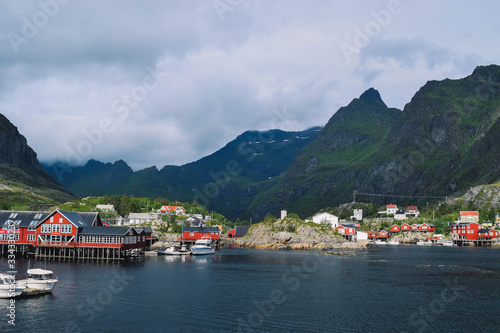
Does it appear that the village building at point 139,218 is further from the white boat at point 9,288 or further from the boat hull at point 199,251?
the white boat at point 9,288

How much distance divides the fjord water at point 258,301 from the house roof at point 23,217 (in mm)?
22503

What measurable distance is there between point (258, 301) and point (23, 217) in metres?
78.2

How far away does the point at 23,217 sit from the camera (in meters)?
105

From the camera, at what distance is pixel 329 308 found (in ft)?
162

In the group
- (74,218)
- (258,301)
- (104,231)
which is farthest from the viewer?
(74,218)

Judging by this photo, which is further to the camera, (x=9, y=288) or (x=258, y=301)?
(x=258, y=301)

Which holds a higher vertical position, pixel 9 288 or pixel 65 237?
pixel 65 237

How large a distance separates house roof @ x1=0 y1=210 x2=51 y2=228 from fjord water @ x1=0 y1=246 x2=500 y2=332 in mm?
22503

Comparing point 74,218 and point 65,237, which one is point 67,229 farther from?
point 74,218

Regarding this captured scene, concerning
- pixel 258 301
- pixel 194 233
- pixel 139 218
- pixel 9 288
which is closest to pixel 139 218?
pixel 139 218

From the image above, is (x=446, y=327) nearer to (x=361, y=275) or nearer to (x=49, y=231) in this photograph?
(x=361, y=275)

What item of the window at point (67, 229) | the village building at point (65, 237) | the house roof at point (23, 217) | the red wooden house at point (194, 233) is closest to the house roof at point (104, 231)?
the village building at point (65, 237)

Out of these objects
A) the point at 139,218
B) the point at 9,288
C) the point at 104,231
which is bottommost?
the point at 9,288

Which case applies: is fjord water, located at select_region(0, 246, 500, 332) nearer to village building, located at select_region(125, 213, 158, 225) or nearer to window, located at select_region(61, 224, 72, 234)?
window, located at select_region(61, 224, 72, 234)
